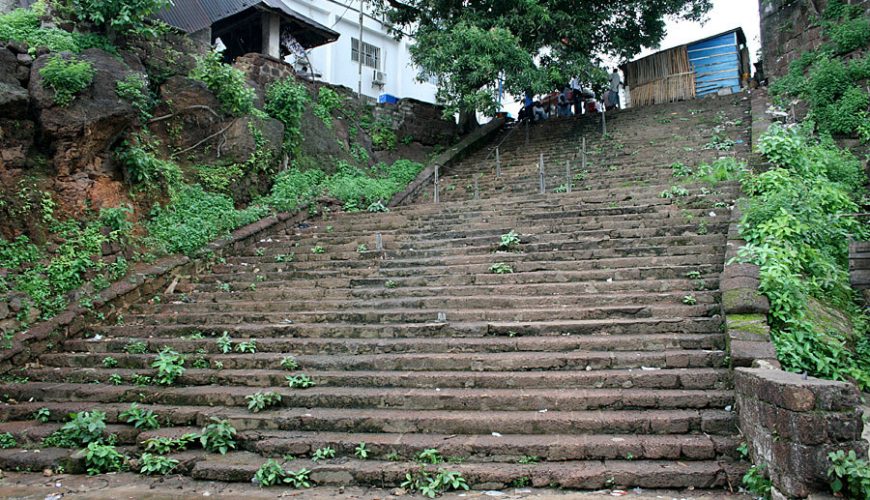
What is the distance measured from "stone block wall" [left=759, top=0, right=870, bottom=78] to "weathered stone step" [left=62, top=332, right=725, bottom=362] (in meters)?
12.2

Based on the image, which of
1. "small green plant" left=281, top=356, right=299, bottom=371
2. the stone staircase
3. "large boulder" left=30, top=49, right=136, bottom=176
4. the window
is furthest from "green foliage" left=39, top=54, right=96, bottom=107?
the window

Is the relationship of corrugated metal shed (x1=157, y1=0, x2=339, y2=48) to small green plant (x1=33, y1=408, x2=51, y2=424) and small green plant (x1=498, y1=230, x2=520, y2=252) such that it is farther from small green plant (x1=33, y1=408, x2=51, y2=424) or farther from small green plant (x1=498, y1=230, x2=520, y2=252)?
small green plant (x1=33, y1=408, x2=51, y2=424)

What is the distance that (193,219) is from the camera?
389 inches

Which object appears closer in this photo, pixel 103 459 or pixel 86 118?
pixel 103 459

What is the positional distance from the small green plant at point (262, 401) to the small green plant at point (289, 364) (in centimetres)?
57

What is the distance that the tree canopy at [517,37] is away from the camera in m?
13.8

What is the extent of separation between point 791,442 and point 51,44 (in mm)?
10864

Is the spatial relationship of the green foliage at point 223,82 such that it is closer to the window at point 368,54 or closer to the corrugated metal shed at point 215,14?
the corrugated metal shed at point 215,14

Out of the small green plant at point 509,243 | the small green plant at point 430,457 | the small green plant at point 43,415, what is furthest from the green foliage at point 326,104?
the small green plant at point 430,457

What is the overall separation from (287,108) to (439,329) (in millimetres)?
8658

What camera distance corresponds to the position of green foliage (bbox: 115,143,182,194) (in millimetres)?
9219

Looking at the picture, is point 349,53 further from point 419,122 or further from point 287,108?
point 287,108

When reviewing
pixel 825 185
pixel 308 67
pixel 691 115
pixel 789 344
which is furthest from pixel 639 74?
pixel 789 344

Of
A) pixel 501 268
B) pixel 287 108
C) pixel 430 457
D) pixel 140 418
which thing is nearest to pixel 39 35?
pixel 287 108
